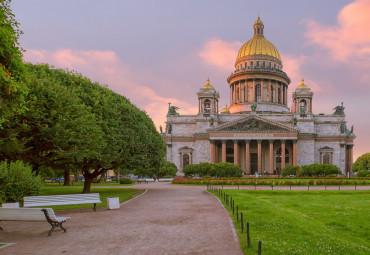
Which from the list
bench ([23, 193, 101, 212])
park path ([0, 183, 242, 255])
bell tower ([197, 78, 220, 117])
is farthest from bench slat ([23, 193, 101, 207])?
bell tower ([197, 78, 220, 117])

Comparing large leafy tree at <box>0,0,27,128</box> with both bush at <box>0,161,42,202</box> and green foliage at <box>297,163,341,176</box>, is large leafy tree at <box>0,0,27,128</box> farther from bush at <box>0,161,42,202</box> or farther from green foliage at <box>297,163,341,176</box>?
green foliage at <box>297,163,341,176</box>

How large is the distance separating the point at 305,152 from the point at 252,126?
1403 cm

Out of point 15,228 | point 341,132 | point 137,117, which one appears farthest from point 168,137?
point 15,228

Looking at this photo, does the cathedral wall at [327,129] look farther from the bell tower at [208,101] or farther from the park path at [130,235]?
the park path at [130,235]

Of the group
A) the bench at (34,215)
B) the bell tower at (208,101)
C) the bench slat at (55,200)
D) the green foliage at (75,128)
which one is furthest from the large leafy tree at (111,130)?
the bell tower at (208,101)

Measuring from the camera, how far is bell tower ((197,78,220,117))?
84.4m

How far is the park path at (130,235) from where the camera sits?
10898mm

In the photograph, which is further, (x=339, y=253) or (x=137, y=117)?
(x=137, y=117)

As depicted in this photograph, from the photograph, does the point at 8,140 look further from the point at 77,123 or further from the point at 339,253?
the point at 339,253

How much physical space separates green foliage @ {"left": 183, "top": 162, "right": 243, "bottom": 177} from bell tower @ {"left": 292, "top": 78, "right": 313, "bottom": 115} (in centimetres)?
2897

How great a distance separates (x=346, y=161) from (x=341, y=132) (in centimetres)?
765

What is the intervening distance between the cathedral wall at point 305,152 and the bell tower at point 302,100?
22.8ft

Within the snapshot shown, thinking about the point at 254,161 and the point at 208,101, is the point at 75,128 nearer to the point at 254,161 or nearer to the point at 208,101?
the point at 208,101

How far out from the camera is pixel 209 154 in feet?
270
